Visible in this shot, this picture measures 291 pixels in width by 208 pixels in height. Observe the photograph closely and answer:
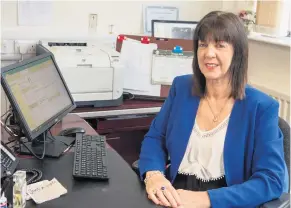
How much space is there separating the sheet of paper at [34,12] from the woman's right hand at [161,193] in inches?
65.9

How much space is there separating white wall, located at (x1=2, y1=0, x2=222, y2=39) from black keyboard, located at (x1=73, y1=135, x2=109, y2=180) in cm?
126

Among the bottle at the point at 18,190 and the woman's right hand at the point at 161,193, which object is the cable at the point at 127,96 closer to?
the woman's right hand at the point at 161,193

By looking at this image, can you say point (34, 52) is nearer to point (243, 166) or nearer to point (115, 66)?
point (115, 66)

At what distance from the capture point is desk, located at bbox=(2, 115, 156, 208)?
48.8 inches

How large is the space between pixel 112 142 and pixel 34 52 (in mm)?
795

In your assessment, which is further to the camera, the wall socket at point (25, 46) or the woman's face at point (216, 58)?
the wall socket at point (25, 46)

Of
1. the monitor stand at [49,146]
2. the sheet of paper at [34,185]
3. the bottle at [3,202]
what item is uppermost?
the bottle at [3,202]

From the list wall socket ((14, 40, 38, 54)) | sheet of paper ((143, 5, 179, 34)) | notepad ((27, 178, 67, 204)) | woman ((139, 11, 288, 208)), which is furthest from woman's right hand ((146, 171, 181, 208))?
sheet of paper ((143, 5, 179, 34))

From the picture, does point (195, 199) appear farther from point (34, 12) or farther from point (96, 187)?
point (34, 12)

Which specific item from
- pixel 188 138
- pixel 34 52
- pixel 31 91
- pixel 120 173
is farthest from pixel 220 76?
pixel 34 52

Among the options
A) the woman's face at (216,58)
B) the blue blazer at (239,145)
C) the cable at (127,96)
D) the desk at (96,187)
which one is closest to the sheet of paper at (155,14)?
the cable at (127,96)

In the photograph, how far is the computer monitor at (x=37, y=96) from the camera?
1418mm

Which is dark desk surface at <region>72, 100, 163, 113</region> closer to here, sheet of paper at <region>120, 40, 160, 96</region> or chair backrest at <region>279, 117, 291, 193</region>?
sheet of paper at <region>120, 40, 160, 96</region>

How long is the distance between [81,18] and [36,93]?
57.2 inches
